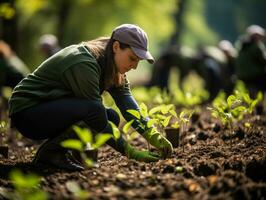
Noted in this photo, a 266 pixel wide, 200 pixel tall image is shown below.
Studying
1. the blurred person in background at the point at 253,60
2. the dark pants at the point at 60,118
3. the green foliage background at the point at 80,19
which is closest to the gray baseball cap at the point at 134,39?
the dark pants at the point at 60,118

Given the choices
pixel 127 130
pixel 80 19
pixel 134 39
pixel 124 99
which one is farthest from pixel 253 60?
pixel 80 19

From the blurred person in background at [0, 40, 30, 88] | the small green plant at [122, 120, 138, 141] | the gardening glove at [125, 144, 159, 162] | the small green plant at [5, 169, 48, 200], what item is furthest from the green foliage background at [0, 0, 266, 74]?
the small green plant at [5, 169, 48, 200]

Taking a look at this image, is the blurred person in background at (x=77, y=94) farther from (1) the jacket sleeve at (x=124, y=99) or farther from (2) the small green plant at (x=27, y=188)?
(2) the small green plant at (x=27, y=188)

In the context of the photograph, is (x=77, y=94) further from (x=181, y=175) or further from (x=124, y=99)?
(x=181, y=175)

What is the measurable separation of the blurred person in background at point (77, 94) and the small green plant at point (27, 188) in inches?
24.5

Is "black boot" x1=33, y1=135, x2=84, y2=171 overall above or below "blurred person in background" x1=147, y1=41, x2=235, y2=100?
above

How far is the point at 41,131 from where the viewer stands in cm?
362

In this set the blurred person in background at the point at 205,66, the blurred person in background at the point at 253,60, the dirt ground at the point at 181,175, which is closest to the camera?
the dirt ground at the point at 181,175

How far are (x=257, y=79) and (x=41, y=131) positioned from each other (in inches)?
234

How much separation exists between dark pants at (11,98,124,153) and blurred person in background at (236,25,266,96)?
559 cm

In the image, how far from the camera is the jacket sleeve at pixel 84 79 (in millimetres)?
3289

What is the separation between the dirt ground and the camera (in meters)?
2.56

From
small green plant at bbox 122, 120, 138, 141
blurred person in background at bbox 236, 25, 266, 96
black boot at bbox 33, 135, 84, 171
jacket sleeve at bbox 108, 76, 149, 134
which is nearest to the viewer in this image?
small green plant at bbox 122, 120, 138, 141

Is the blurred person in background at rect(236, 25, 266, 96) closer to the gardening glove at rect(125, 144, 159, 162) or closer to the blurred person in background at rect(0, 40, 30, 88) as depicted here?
the blurred person in background at rect(0, 40, 30, 88)
